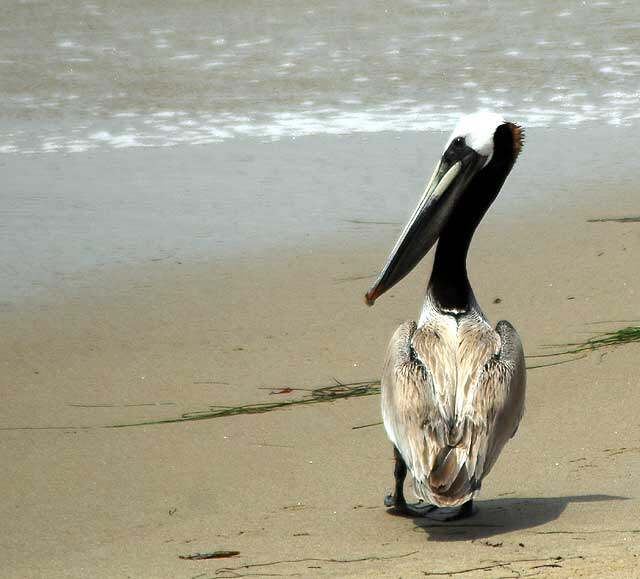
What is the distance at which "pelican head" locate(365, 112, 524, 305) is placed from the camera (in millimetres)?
4789

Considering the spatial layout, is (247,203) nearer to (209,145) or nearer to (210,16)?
(209,145)

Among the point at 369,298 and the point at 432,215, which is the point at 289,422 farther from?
the point at 432,215

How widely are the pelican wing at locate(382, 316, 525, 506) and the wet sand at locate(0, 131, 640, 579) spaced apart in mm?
236

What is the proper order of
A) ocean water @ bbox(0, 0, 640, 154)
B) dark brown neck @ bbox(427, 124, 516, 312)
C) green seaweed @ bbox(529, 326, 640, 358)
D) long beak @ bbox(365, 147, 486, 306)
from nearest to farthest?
dark brown neck @ bbox(427, 124, 516, 312)
long beak @ bbox(365, 147, 486, 306)
green seaweed @ bbox(529, 326, 640, 358)
ocean water @ bbox(0, 0, 640, 154)

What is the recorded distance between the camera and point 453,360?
13.9 feet

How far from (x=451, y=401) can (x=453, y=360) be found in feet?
0.70

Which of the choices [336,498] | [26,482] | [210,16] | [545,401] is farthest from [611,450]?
[210,16]

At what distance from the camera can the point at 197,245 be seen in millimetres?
7785

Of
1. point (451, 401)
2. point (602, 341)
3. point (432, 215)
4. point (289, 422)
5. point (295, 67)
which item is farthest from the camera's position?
point (295, 67)

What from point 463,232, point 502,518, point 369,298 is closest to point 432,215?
point 463,232

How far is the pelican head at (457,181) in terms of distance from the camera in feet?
15.7

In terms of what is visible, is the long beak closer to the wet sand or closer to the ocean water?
the wet sand

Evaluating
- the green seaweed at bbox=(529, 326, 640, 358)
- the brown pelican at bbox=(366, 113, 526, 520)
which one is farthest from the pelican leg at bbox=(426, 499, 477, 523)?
the green seaweed at bbox=(529, 326, 640, 358)

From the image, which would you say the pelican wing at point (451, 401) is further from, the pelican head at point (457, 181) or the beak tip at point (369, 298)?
the pelican head at point (457, 181)
